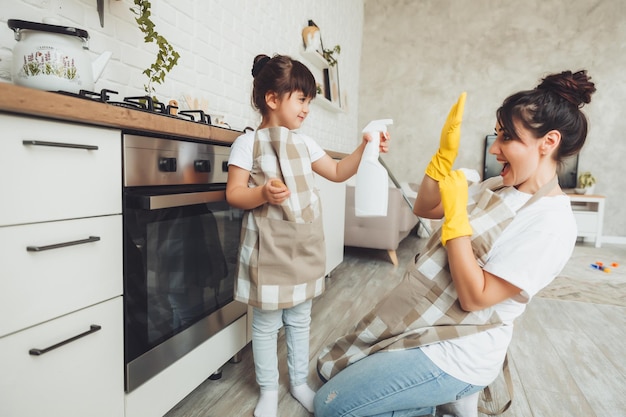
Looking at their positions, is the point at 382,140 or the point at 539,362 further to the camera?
the point at 539,362

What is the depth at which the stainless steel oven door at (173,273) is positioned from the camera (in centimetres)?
88

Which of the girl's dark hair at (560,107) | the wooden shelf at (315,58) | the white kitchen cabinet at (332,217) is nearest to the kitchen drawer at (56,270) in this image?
the girl's dark hair at (560,107)

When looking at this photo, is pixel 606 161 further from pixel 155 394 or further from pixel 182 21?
pixel 155 394

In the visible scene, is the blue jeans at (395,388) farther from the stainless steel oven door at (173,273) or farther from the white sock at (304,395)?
the stainless steel oven door at (173,273)

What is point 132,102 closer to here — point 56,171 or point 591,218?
point 56,171

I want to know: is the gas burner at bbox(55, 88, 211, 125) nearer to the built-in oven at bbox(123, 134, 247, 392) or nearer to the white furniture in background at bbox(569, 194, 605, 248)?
the built-in oven at bbox(123, 134, 247, 392)

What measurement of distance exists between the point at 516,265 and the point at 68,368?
37.7 inches

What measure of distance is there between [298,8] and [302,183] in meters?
2.12

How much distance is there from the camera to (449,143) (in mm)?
917

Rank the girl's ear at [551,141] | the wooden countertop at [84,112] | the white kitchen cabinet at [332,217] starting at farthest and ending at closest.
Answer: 1. the white kitchen cabinet at [332,217]
2. the girl's ear at [551,141]
3. the wooden countertop at [84,112]

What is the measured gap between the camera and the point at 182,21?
1555 mm

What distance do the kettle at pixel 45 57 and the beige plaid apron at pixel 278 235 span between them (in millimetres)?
466

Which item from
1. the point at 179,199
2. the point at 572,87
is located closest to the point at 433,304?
the point at 572,87

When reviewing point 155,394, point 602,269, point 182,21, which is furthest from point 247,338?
point 602,269
